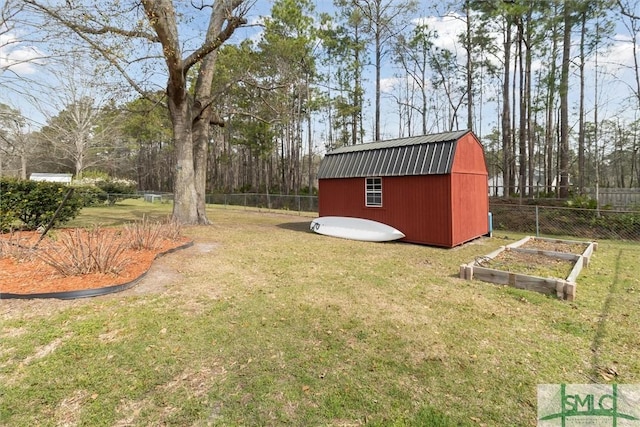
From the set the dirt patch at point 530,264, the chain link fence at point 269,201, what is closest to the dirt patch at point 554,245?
the dirt patch at point 530,264

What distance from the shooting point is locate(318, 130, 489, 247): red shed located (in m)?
8.88

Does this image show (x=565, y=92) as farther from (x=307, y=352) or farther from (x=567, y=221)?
(x=307, y=352)

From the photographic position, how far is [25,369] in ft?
8.84

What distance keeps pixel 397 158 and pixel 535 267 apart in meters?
5.15

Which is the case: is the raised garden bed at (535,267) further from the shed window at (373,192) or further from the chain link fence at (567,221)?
the shed window at (373,192)

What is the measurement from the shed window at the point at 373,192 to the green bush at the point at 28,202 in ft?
29.7

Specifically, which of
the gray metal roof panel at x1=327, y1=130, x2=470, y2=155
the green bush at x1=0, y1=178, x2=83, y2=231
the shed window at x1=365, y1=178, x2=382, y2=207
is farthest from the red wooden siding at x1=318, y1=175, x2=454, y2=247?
the green bush at x1=0, y1=178, x2=83, y2=231

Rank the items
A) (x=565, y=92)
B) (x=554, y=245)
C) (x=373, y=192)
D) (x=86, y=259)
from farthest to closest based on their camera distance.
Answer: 1. (x=565, y=92)
2. (x=373, y=192)
3. (x=554, y=245)
4. (x=86, y=259)

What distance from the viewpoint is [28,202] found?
27.8 ft

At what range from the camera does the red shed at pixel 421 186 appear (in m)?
8.88

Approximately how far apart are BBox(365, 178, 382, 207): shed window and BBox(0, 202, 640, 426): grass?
540 centimetres

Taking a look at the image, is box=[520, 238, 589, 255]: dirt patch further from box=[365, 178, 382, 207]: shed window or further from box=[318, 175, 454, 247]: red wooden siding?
box=[365, 178, 382, 207]: shed window

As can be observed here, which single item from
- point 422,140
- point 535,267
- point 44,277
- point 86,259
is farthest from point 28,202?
point 535,267

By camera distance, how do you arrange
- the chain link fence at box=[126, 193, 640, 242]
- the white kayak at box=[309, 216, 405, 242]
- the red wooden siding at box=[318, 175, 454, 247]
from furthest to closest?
the chain link fence at box=[126, 193, 640, 242]
the white kayak at box=[309, 216, 405, 242]
the red wooden siding at box=[318, 175, 454, 247]
